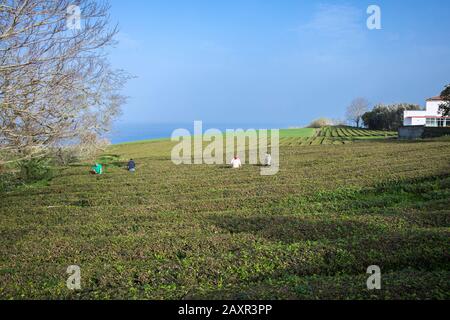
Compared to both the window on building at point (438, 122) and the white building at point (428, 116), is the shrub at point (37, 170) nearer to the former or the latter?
the window on building at point (438, 122)

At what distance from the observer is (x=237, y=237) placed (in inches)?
474

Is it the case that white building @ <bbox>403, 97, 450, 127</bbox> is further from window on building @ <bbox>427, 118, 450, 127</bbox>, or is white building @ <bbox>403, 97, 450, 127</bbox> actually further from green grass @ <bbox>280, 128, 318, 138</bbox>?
green grass @ <bbox>280, 128, 318, 138</bbox>

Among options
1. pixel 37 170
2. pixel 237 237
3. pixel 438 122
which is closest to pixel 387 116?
pixel 438 122

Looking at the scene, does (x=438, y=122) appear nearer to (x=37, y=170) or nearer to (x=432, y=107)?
(x=432, y=107)

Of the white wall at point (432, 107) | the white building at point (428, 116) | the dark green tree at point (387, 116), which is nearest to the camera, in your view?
the white building at point (428, 116)

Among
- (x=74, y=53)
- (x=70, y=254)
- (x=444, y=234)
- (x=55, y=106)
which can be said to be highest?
(x=74, y=53)

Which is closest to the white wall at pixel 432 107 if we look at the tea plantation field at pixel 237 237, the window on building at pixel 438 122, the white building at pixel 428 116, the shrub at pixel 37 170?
the white building at pixel 428 116

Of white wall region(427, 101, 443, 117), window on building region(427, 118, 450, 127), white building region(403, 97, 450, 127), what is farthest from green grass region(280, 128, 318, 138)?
white wall region(427, 101, 443, 117)

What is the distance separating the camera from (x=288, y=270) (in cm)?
905

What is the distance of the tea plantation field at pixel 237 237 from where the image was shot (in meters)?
7.94

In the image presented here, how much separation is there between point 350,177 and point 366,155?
12.8 m

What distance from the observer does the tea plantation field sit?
313 inches
